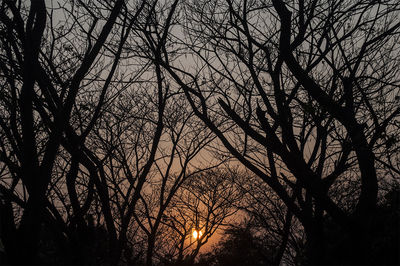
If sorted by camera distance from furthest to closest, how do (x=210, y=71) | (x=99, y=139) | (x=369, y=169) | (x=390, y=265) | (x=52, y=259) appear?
(x=99, y=139), (x=210, y=71), (x=52, y=259), (x=369, y=169), (x=390, y=265)

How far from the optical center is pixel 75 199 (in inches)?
253

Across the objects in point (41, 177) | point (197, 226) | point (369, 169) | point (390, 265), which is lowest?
point (390, 265)

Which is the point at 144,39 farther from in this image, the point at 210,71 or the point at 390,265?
the point at 390,265

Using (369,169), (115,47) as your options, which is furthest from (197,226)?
(369,169)

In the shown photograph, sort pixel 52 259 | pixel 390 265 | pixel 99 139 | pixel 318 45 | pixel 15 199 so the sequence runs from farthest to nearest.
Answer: pixel 99 139
pixel 52 259
pixel 318 45
pixel 15 199
pixel 390 265

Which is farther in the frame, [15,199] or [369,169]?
[15,199]

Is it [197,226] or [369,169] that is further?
[197,226]

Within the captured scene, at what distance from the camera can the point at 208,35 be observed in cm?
852

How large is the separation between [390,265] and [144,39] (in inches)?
258

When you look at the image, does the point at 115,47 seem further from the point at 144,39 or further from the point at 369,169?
the point at 369,169

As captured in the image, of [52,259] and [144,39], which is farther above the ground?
[144,39]

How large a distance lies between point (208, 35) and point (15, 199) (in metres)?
5.46

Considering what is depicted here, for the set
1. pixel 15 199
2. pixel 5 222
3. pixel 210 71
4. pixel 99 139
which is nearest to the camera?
pixel 5 222

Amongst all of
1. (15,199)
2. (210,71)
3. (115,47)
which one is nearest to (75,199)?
(15,199)
